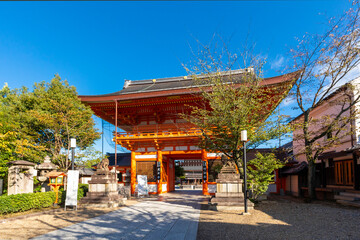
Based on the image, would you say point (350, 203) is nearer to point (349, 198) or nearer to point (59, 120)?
point (349, 198)

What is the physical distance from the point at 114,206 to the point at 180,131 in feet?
29.9

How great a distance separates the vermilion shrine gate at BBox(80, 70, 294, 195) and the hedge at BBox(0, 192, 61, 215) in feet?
29.1

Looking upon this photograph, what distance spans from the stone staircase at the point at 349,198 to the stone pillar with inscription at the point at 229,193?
5286 mm

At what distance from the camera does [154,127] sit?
21.4 metres

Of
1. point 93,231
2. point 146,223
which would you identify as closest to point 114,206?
point 146,223

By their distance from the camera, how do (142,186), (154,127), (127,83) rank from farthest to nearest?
(127,83) → (154,127) → (142,186)

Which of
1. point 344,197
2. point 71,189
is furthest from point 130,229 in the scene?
point 344,197

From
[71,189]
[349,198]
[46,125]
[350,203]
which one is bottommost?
[350,203]

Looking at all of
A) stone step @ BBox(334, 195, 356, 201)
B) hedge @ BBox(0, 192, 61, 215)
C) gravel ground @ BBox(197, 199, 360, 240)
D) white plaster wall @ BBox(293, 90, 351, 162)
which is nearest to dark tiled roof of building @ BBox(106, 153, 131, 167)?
hedge @ BBox(0, 192, 61, 215)

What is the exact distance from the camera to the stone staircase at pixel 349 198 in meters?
11.2

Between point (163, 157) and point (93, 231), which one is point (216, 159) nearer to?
point (163, 157)

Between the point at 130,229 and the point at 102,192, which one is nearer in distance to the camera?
the point at 130,229

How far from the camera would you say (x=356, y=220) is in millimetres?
7637

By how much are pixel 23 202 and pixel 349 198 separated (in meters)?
15.1
